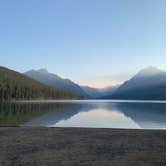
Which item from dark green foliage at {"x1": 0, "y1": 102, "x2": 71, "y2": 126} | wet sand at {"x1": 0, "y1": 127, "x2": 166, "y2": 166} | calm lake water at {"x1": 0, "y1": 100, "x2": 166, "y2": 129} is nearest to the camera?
wet sand at {"x1": 0, "y1": 127, "x2": 166, "y2": 166}

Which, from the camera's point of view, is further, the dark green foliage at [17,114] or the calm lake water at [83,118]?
the dark green foliage at [17,114]

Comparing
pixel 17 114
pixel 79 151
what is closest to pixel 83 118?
pixel 17 114

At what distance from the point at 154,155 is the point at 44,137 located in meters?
9.95

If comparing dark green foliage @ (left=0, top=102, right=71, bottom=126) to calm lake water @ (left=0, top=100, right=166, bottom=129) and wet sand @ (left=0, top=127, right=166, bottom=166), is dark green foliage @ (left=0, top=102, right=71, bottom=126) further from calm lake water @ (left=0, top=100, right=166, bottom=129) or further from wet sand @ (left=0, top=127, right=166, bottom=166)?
wet sand @ (left=0, top=127, right=166, bottom=166)

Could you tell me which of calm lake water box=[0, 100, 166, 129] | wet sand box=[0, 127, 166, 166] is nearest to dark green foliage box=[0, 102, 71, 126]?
calm lake water box=[0, 100, 166, 129]

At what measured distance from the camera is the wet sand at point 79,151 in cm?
1396

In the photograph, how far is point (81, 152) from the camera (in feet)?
53.4

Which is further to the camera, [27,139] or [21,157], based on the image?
[27,139]

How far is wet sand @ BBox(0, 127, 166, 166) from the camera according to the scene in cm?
1396

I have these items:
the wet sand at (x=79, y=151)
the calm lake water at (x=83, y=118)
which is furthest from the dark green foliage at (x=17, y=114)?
the wet sand at (x=79, y=151)

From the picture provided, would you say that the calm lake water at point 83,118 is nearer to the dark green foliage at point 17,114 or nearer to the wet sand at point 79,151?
the dark green foliage at point 17,114

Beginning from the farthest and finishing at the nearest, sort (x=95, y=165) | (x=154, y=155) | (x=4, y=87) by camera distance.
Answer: (x=4, y=87)
(x=154, y=155)
(x=95, y=165)

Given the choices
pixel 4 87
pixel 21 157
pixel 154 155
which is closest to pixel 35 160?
pixel 21 157

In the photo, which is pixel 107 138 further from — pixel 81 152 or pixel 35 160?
pixel 35 160
